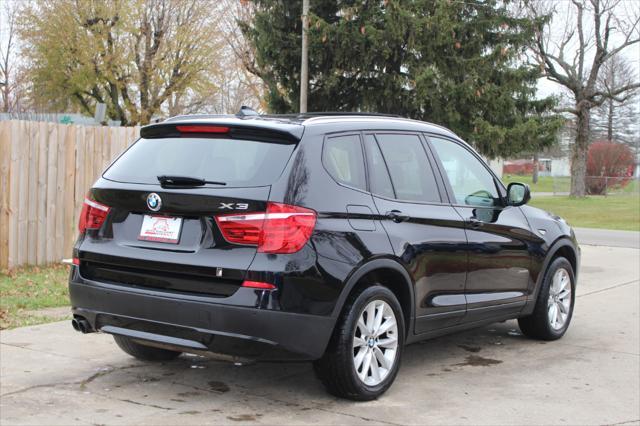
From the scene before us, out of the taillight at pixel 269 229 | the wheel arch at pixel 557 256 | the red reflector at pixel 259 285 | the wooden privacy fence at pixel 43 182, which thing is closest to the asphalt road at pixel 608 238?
the wheel arch at pixel 557 256

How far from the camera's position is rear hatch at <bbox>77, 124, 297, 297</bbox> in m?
4.91

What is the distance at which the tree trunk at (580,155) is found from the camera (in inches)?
1753

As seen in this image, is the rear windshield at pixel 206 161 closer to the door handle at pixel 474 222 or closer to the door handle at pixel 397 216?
the door handle at pixel 397 216

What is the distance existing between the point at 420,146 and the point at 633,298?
5159 mm

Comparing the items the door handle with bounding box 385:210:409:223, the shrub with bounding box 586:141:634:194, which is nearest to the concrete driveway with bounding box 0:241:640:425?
the door handle with bounding box 385:210:409:223

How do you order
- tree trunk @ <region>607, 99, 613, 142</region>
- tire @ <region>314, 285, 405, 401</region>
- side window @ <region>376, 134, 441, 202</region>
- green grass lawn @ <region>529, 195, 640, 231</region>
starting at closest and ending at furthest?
tire @ <region>314, 285, 405, 401</region> < side window @ <region>376, 134, 441, 202</region> < green grass lawn @ <region>529, 195, 640, 231</region> < tree trunk @ <region>607, 99, 613, 142</region>

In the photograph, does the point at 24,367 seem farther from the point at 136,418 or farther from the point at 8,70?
the point at 8,70

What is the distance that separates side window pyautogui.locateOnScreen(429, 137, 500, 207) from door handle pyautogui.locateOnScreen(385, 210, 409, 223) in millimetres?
841

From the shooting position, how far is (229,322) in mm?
4832

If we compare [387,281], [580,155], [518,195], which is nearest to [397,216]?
[387,281]

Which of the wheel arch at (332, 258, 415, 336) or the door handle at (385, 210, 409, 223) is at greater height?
the door handle at (385, 210, 409, 223)

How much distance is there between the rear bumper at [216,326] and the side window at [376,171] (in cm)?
103

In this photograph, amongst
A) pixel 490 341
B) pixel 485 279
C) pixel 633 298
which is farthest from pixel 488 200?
pixel 633 298

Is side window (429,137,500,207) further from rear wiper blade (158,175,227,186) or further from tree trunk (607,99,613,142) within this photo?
tree trunk (607,99,613,142)
